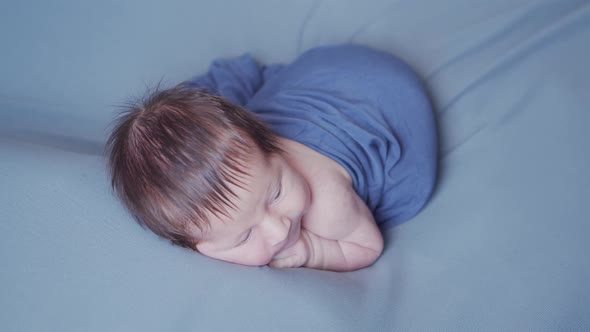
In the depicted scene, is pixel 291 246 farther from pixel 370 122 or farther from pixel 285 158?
pixel 370 122

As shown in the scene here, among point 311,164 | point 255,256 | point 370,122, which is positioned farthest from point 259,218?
point 370,122

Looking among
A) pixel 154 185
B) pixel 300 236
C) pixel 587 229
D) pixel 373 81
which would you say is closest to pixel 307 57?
pixel 373 81

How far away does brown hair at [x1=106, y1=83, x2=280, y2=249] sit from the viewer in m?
0.72

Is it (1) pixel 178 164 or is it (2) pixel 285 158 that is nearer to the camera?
(1) pixel 178 164

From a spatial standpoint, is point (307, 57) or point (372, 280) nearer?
point (372, 280)

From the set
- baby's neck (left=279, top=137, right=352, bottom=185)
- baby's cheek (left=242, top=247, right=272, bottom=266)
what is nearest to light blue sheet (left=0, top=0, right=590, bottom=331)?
baby's cheek (left=242, top=247, right=272, bottom=266)

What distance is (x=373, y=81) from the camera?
1.01 m

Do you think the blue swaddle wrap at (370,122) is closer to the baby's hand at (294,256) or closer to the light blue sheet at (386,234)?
the light blue sheet at (386,234)

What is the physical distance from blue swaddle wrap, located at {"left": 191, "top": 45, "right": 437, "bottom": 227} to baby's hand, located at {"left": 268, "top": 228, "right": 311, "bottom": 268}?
0.17 metres

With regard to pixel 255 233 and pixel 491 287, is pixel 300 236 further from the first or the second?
pixel 491 287

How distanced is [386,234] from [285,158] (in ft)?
0.94

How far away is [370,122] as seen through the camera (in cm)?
97

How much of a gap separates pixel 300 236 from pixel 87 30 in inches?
25.9

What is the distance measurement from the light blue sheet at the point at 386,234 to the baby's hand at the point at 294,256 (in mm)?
61
